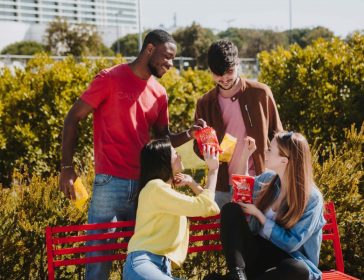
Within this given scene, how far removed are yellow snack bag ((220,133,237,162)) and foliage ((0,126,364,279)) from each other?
37.2 inches

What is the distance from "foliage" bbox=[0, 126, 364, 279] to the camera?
404 cm

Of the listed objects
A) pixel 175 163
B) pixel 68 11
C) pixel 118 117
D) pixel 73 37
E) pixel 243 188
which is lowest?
pixel 243 188

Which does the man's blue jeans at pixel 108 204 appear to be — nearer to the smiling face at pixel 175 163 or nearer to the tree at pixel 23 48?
the smiling face at pixel 175 163

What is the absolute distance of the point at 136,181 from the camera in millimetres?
3318

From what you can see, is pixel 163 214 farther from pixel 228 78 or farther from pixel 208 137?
pixel 228 78

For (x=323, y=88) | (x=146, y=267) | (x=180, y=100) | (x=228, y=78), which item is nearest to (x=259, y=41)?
(x=180, y=100)

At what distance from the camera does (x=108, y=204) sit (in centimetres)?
329

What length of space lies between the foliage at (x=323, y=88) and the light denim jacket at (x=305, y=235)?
4.40 m

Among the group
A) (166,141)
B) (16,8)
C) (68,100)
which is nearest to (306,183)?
(166,141)

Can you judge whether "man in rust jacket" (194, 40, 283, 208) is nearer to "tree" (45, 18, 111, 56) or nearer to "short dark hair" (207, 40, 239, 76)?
"short dark hair" (207, 40, 239, 76)

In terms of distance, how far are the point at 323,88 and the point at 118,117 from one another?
528 centimetres

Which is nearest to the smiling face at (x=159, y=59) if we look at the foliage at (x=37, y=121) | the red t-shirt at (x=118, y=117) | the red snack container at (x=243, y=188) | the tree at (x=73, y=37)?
the red t-shirt at (x=118, y=117)

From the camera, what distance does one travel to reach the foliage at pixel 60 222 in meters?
4.04

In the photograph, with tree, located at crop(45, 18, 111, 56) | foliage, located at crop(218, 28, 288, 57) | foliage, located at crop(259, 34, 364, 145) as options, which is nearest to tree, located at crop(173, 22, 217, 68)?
foliage, located at crop(218, 28, 288, 57)
